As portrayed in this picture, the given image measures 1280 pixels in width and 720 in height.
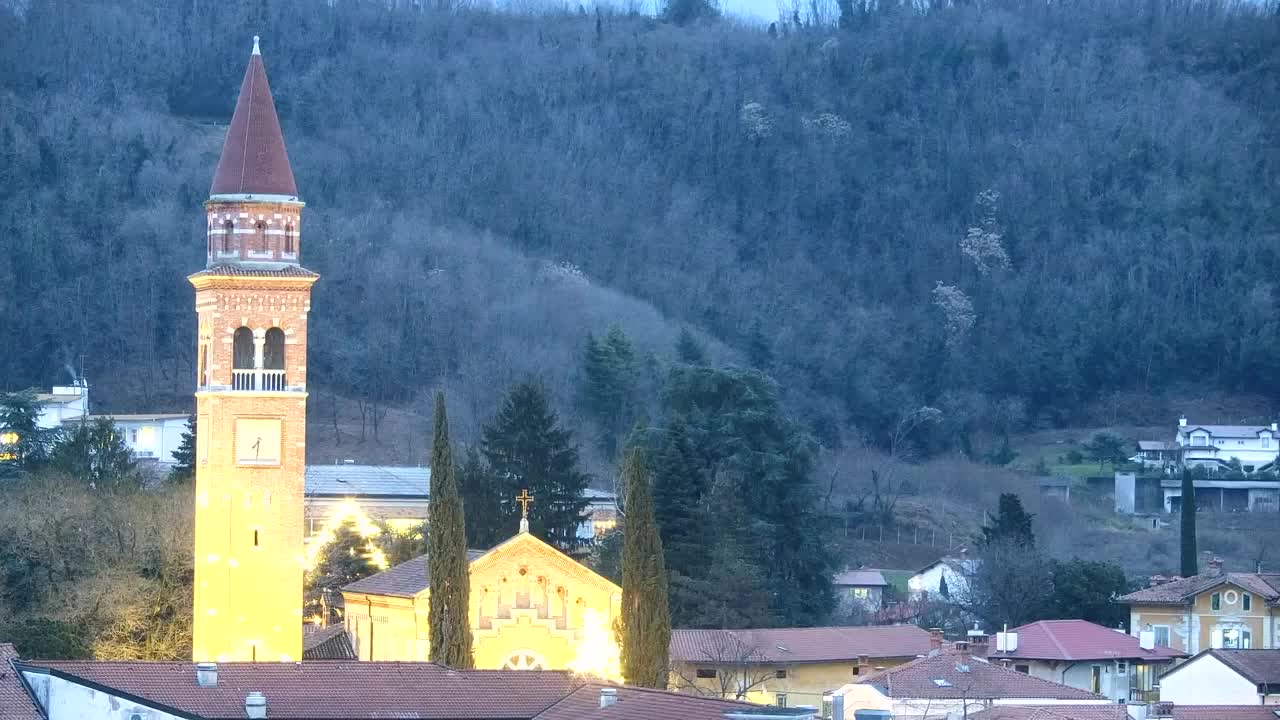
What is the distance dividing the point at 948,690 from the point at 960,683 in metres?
0.55

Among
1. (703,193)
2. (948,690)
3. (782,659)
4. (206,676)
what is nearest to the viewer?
(206,676)

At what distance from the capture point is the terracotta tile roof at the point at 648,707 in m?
39.5

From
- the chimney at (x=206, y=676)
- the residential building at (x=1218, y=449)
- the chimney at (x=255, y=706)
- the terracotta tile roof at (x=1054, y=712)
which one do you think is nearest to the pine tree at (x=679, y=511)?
the terracotta tile roof at (x=1054, y=712)

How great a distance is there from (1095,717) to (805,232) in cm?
12313

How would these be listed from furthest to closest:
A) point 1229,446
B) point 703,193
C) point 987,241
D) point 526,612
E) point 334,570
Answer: point 703,193 → point 987,241 → point 1229,446 → point 334,570 → point 526,612

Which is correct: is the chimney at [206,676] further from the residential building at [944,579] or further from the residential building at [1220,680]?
the residential building at [944,579]

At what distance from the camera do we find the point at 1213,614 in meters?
76.0

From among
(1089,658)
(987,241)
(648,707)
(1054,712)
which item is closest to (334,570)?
(1089,658)

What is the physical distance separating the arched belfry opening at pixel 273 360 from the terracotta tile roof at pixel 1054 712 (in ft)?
52.1

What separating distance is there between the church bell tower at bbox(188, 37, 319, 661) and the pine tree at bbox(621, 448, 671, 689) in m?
7.05

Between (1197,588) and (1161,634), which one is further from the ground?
(1197,588)

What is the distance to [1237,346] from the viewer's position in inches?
6206

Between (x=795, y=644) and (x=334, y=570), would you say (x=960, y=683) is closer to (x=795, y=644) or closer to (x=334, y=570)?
(x=795, y=644)

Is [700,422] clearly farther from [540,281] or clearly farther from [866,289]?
[866,289]
